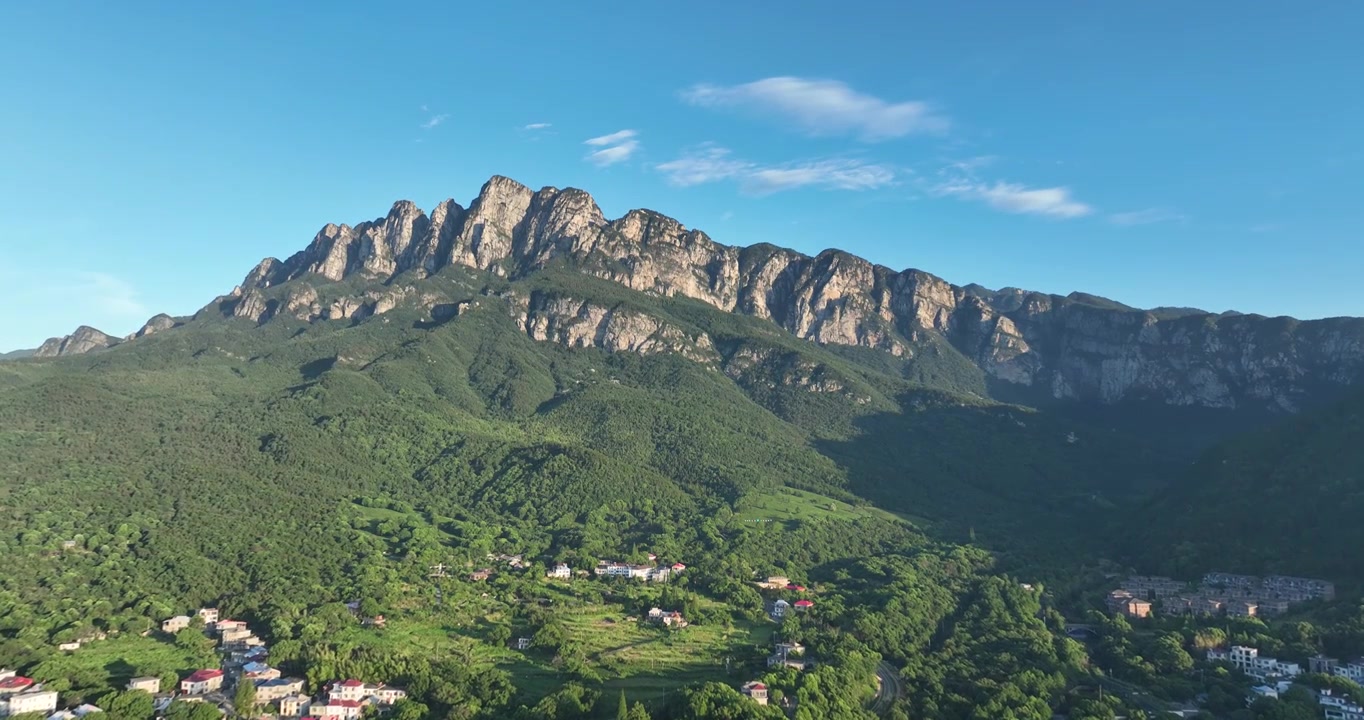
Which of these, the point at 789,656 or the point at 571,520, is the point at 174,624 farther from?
the point at 571,520

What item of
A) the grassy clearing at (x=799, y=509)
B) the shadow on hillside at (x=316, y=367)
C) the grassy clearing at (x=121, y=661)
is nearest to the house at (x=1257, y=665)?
the grassy clearing at (x=799, y=509)

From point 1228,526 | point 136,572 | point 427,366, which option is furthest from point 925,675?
point 427,366

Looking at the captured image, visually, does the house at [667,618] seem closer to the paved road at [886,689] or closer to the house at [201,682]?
the paved road at [886,689]

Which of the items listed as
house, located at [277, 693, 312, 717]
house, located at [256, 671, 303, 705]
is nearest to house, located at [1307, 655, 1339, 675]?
house, located at [277, 693, 312, 717]

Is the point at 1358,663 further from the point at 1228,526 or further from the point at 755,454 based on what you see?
the point at 755,454

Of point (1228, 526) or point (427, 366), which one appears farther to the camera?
point (427, 366)
